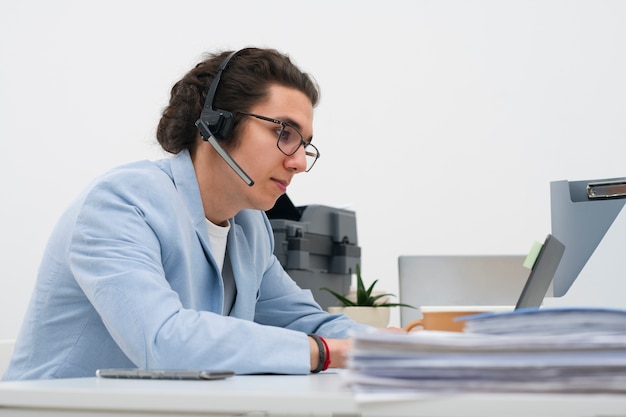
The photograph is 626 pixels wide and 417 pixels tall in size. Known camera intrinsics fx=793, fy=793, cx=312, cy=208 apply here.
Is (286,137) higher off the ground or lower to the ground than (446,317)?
higher

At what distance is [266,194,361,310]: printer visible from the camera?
2248 mm

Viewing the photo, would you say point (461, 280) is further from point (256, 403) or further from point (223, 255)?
point (256, 403)

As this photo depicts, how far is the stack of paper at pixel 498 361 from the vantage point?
588mm

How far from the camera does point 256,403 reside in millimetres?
610

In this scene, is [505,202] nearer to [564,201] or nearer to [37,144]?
[564,201]

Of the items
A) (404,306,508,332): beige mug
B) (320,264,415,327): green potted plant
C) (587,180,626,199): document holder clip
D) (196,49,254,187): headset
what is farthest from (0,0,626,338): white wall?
(404,306,508,332): beige mug

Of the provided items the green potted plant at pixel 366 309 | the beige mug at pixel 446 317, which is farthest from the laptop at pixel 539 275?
the green potted plant at pixel 366 309

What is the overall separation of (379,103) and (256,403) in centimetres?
343

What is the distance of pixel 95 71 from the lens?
13.6 ft

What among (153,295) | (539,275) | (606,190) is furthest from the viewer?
(606,190)

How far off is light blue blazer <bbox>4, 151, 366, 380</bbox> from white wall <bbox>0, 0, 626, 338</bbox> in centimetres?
215

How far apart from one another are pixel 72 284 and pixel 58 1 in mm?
3238

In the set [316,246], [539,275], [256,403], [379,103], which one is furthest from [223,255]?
[379,103]

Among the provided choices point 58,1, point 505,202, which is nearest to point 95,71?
point 58,1
